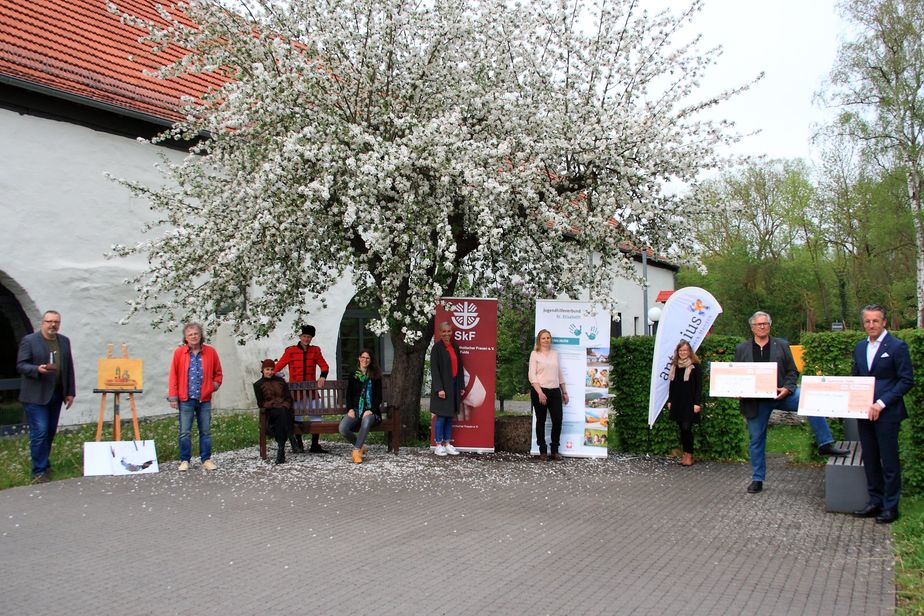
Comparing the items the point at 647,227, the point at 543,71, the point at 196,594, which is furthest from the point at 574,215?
the point at 196,594

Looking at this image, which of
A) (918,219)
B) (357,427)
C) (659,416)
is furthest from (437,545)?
(918,219)

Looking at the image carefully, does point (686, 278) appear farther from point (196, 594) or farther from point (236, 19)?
point (196, 594)

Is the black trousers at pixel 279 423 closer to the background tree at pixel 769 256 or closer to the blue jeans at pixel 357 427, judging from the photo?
the blue jeans at pixel 357 427

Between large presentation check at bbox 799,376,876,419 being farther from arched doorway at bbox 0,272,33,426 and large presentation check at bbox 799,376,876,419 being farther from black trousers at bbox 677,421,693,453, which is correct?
arched doorway at bbox 0,272,33,426

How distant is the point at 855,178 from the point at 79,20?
3336 centimetres

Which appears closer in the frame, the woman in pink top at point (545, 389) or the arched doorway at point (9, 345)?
the woman in pink top at point (545, 389)

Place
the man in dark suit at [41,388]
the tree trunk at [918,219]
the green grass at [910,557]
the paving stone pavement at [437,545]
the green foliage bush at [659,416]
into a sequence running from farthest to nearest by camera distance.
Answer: the tree trunk at [918,219]
the green foliage bush at [659,416]
the man in dark suit at [41,388]
the paving stone pavement at [437,545]
the green grass at [910,557]

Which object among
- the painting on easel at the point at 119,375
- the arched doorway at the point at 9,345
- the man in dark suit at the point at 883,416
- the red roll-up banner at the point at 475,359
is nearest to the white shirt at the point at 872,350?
the man in dark suit at the point at 883,416

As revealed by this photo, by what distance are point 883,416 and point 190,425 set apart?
316 inches

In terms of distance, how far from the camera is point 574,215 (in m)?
12.0

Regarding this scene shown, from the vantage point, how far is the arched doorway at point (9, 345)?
15.2 m

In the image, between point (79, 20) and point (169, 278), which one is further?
point (79, 20)

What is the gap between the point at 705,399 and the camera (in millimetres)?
11969

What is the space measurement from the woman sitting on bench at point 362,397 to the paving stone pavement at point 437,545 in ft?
3.76
